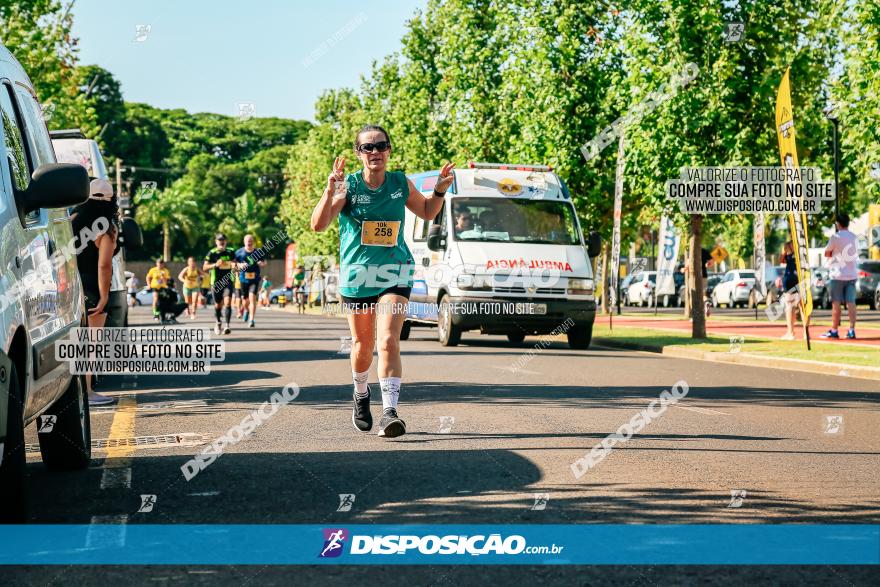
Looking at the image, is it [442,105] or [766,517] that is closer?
[766,517]

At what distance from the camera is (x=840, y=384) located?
14500 millimetres

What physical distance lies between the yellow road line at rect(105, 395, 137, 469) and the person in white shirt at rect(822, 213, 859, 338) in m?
13.3

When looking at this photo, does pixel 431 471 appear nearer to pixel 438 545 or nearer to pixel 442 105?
pixel 438 545

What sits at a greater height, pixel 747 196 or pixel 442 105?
pixel 442 105

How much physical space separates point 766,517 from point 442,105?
3719cm

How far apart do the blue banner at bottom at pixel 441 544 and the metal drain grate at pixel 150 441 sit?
2.78m

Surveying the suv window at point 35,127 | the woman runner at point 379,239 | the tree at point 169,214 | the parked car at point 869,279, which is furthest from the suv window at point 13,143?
the tree at point 169,214

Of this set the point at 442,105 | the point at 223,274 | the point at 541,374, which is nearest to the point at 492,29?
the point at 442,105

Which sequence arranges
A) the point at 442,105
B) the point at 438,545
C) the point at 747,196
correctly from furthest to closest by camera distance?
the point at 442,105 < the point at 747,196 < the point at 438,545

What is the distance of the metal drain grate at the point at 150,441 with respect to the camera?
850cm

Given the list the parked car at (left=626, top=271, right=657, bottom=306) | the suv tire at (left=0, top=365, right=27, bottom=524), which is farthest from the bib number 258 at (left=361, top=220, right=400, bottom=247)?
the parked car at (left=626, top=271, right=657, bottom=306)

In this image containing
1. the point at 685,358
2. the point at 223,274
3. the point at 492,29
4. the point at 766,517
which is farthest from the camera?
the point at 492,29

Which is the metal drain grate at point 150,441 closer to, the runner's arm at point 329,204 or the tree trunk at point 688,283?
the runner's arm at point 329,204

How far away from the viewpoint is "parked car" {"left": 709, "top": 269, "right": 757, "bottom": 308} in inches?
2120
